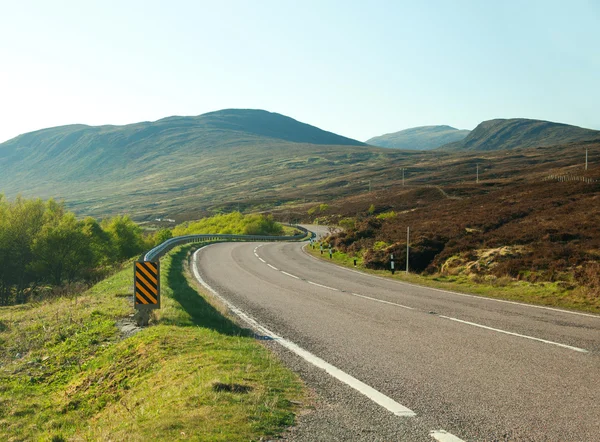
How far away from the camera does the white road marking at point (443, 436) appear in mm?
4769

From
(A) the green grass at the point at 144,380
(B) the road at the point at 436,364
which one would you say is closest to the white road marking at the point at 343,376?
(B) the road at the point at 436,364

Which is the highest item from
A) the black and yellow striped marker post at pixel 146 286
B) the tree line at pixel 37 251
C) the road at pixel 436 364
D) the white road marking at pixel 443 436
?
the black and yellow striped marker post at pixel 146 286

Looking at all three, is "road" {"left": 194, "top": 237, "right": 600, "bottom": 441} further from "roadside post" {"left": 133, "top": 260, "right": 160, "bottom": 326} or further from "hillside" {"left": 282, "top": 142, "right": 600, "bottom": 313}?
→ "hillside" {"left": 282, "top": 142, "right": 600, "bottom": 313}

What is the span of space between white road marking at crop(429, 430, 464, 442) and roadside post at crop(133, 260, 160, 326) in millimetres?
7499

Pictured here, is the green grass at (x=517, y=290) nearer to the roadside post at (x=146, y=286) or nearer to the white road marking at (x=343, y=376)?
the white road marking at (x=343, y=376)

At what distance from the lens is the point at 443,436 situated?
16.0 feet

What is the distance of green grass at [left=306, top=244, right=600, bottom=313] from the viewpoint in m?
13.6

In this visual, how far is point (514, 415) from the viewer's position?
5391 mm

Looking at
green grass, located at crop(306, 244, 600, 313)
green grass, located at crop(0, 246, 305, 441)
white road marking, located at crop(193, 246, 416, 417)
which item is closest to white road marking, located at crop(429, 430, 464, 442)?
white road marking, located at crop(193, 246, 416, 417)

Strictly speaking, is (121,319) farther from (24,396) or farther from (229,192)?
(229,192)

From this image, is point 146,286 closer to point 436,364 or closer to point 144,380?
point 144,380

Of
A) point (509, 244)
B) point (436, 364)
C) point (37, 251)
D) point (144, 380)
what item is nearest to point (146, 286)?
point (144, 380)

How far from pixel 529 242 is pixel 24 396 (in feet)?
63.9

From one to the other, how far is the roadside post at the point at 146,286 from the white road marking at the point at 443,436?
7.50m
